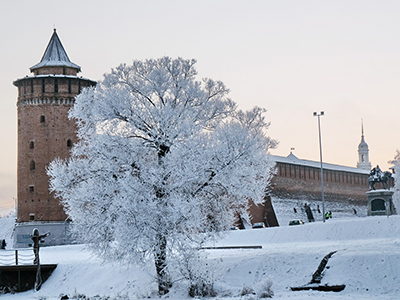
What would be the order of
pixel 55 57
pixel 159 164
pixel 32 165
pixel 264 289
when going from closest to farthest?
pixel 264 289 → pixel 159 164 → pixel 32 165 → pixel 55 57

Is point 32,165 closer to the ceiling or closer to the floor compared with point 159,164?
closer to the ceiling

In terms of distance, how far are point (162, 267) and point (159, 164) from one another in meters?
3.36

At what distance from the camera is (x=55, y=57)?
54000mm

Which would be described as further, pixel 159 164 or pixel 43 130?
pixel 43 130

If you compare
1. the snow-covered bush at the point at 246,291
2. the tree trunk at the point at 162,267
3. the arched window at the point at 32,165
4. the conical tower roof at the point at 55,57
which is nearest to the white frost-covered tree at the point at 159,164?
the tree trunk at the point at 162,267

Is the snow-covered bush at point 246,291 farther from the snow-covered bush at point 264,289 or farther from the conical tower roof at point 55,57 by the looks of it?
the conical tower roof at point 55,57

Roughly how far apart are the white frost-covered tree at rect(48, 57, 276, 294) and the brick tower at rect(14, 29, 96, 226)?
29230 mm

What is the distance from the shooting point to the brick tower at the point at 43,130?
51656 millimetres

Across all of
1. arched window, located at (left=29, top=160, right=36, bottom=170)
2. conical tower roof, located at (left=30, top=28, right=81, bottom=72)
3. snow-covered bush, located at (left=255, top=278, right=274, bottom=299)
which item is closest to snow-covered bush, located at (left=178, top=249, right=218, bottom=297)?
snow-covered bush, located at (left=255, top=278, right=274, bottom=299)

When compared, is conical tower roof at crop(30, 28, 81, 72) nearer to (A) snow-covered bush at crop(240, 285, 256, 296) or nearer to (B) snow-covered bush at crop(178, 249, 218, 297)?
(B) snow-covered bush at crop(178, 249, 218, 297)

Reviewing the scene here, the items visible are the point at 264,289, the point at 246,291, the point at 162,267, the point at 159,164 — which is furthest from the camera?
the point at 159,164

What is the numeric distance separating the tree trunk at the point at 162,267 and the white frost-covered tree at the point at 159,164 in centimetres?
3

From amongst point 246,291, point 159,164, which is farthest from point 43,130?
point 246,291

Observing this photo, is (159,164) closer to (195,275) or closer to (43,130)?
(195,275)
